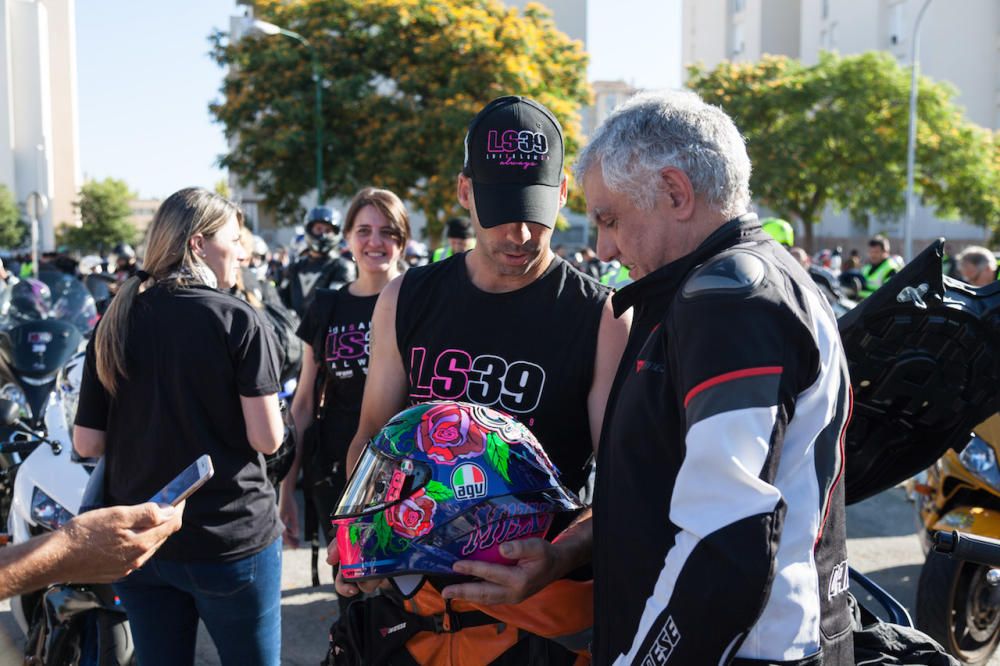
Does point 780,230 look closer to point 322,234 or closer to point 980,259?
point 980,259

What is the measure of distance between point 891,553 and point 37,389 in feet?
17.7

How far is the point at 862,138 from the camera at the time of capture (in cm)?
3372

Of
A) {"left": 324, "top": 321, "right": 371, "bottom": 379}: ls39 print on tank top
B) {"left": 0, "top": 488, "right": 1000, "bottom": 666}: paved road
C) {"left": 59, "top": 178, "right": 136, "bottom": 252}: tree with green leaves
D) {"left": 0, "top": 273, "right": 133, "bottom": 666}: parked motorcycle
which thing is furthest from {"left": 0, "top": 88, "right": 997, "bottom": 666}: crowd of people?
{"left": 59, "top": 178, "right": 136, "bottom": 252}: tree with green leaves

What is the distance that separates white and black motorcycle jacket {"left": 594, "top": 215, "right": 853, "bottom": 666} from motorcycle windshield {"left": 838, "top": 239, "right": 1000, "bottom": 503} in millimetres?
588

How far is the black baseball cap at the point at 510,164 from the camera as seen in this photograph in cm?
216

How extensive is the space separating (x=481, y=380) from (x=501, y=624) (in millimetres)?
563

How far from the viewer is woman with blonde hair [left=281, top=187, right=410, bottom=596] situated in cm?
407

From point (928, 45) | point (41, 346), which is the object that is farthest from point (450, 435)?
point (928, 45)

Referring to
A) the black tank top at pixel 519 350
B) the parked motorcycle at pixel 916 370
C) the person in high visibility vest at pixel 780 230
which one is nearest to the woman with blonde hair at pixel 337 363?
the black tank top at pixel 519 350

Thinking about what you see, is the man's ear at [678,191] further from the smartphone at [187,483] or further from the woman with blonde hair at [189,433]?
the woman with blonde hair at [189,433]

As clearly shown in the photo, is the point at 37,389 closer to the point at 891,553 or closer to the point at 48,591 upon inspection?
the point at 48,591

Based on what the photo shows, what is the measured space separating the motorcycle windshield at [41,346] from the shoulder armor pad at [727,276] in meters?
4.80

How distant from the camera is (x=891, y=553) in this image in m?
5.98

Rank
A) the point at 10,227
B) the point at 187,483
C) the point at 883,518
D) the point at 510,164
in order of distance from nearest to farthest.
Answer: the point at 187,483 < the point at 510,164 < the point at 883,518 < the point at 10,227
